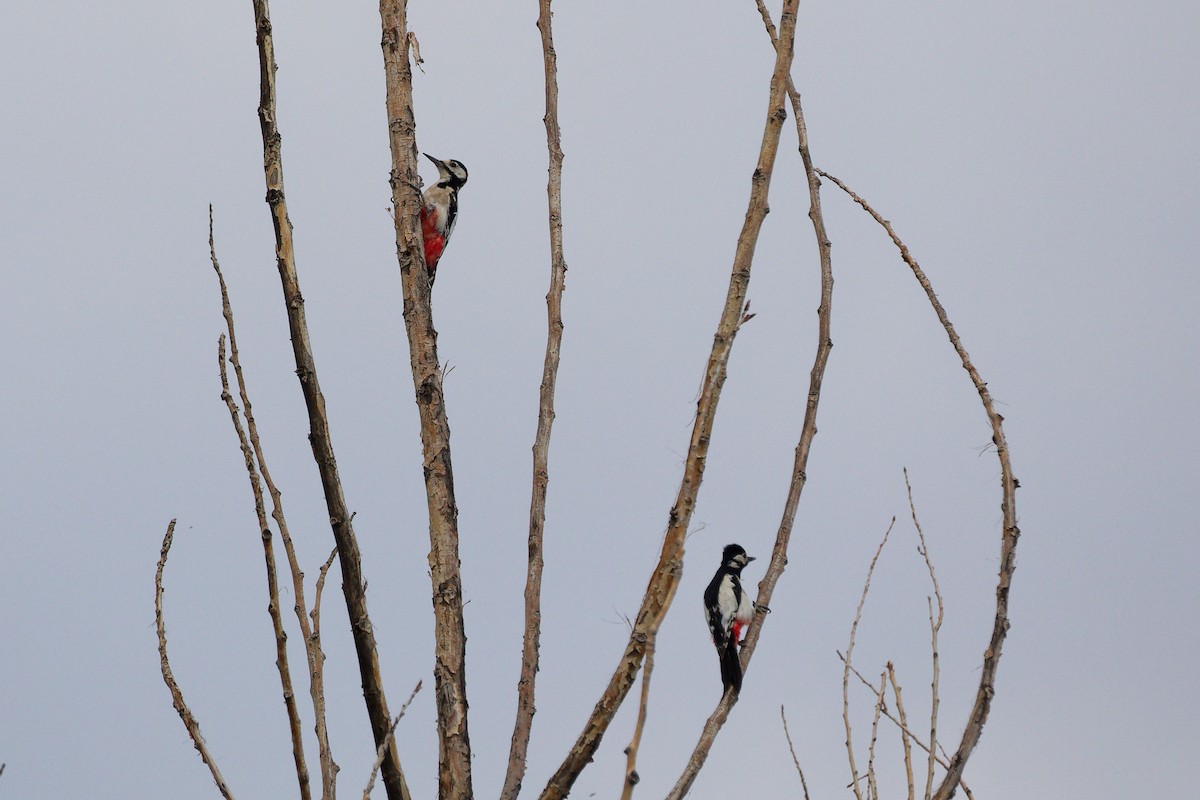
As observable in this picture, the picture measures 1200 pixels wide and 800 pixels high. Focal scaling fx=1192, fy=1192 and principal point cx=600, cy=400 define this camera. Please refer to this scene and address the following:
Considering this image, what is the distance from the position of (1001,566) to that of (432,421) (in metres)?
1.39

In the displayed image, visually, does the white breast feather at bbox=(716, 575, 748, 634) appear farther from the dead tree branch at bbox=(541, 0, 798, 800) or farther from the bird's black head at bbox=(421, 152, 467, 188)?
the dead tree branch at bbox=(541, 0, 798, 800)

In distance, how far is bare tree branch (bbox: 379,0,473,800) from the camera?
2613 millimetres

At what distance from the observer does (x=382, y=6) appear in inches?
125

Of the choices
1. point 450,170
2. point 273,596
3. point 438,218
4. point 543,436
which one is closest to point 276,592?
point 273,596

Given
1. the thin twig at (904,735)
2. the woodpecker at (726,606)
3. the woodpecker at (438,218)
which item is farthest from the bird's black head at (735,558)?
the thin twig at (904,735)

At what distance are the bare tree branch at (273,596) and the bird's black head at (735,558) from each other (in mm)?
6839

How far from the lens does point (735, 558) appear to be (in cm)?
929

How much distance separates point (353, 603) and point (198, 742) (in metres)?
0.45

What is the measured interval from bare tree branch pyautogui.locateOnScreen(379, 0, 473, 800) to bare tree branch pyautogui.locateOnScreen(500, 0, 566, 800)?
13 cm

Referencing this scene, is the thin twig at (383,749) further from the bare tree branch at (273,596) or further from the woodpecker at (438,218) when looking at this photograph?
the woodpecker at (438,218)

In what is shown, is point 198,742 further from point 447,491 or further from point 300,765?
point 447,491

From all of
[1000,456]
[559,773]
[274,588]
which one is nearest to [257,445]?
→ [274,588]

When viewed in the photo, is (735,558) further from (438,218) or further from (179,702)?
(179,702)

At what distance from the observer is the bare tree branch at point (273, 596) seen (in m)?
2.45
